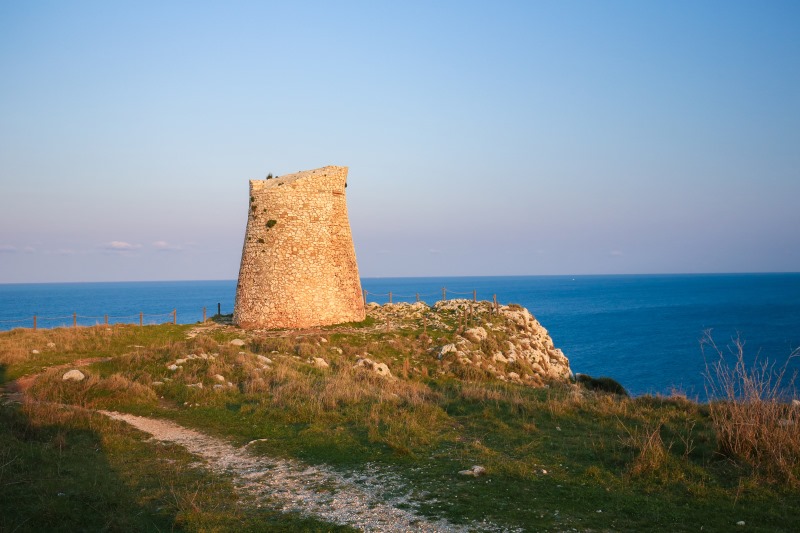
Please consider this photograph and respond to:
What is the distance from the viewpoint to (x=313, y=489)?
8.39m

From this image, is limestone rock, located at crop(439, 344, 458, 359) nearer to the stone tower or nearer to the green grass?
the green grass

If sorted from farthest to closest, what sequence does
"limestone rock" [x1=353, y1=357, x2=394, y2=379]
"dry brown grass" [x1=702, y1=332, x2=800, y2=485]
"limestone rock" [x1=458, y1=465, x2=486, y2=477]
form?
"limestone rock" [x1=353, y1=357, x2=394, y2=379]
"limestone rock" [x1=458, y1=465, x2=486, y2=477]
"dry brown grass" [x1=702, y1=332, x2=800, y2=485]

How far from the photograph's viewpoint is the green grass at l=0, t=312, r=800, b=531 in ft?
23.7

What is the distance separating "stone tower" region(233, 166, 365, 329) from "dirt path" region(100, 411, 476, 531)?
50.8ft

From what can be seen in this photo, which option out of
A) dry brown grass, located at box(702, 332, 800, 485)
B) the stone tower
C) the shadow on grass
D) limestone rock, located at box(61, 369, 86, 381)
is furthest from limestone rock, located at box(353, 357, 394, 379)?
dry brown grass, located at box(702, 332, 800, 485)

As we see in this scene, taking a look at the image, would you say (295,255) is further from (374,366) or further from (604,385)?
(604,385)

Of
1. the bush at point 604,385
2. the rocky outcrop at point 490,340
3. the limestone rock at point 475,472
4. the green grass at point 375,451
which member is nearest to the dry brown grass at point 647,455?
the green grass at point 375,451

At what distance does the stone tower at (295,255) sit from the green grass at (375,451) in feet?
25.5

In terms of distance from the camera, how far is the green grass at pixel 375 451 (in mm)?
7215

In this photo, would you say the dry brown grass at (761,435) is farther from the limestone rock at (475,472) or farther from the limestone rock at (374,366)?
the limestone rock at (374,366)

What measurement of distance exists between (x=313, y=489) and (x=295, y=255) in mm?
19234

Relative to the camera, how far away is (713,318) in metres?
88.8

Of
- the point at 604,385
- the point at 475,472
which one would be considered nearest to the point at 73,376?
the point at 475,472

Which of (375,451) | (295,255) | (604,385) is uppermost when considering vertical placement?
(295,255)
